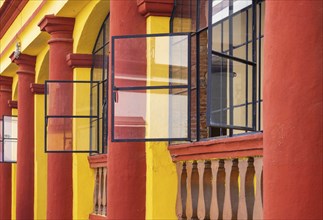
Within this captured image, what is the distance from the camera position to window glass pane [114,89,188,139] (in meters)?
10.6

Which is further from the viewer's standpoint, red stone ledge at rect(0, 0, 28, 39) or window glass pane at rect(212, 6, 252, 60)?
red stone ledge at rect(0, 0, 28, 39)

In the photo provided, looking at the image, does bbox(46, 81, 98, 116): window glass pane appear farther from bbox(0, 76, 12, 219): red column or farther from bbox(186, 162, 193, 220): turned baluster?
bbox(0, 76, 12, 219): red column

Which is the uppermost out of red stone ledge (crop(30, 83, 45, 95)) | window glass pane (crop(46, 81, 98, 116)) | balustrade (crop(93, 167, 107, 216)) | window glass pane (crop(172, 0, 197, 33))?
window glass pane (crop(172, 0, 197, 33))

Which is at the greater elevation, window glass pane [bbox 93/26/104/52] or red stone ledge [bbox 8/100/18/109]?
window glass pane [bbox 93/26/104/52]

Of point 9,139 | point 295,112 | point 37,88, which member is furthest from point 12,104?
point 295,112

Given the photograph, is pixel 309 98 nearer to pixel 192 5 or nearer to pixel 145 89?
pixel 145 89

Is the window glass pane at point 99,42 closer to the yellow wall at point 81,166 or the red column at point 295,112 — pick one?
the yellow wall at point 81,166

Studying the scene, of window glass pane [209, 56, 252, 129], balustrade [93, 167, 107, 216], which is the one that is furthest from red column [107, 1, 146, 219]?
balustrade [93, 167, 107, 216]

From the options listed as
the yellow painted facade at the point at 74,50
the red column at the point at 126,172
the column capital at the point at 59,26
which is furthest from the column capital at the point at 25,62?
the red column at the point at 126,172

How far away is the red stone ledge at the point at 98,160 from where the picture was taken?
14562 mm

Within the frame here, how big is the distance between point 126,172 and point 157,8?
6.25 feet

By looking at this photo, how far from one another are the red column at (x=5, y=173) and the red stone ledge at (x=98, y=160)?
842cm

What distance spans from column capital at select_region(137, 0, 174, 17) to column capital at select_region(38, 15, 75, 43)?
4.85 meters

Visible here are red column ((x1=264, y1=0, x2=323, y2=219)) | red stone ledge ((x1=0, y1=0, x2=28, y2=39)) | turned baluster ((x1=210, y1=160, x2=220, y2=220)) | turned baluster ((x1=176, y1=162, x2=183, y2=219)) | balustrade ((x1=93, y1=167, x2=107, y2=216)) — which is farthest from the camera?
red stone ledge ((x1=0, y1=0, x2=28, y2=39))
